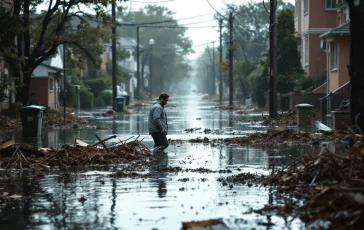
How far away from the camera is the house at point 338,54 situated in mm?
35531

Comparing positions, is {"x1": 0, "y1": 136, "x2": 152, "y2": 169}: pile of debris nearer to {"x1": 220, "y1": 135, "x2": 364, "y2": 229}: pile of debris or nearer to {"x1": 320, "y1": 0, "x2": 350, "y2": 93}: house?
{"x1": 220, "y1": 135, "x2": 364, "y2": 229}: pile of debris

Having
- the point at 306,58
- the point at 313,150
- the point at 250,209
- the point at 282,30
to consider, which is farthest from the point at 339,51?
the point at 250,209

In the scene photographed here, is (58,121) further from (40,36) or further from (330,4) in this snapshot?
(330,4)

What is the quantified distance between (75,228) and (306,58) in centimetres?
4183

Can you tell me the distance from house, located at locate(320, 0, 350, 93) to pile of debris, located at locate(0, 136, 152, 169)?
20.7m

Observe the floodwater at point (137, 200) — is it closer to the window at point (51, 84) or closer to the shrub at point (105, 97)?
the window at point (51, 84)

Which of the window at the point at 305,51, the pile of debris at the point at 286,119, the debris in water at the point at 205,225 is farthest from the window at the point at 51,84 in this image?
the debris in water at the point at 205,225

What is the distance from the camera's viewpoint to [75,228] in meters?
8.52

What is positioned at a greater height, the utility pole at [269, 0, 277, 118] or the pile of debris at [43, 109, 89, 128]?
the utility pole at [269, 0, 277, 118]

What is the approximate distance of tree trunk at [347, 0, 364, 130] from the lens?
13.5m

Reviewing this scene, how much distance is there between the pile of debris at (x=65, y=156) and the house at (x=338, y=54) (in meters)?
20.7

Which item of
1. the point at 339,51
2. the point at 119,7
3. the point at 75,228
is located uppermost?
the point at 119,7

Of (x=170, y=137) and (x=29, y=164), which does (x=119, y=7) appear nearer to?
(x=170, y=137)

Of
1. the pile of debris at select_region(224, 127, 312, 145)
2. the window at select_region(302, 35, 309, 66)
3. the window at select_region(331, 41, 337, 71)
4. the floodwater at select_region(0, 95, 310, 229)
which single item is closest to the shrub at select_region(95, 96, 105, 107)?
the window at select_region(302, 35, 309, 66)
